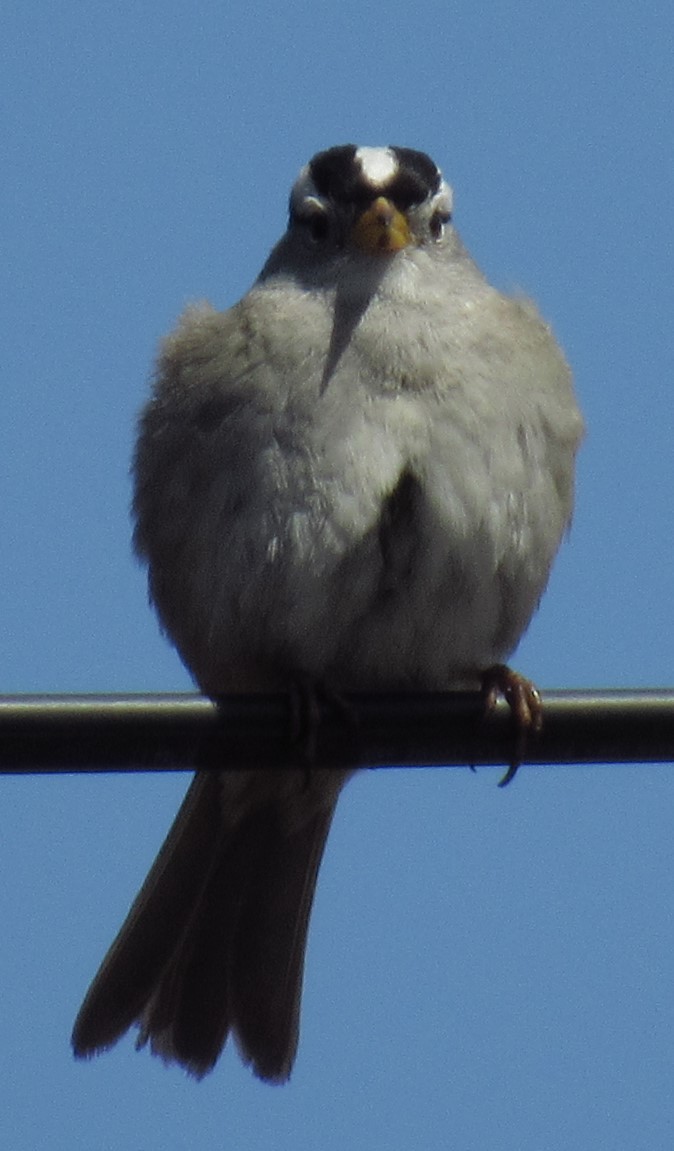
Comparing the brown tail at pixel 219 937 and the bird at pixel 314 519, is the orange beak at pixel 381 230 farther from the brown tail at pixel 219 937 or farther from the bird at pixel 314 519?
the brown tail at pixel 219 937

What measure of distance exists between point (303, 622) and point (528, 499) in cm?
58

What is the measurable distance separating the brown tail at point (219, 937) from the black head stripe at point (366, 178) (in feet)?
4.85

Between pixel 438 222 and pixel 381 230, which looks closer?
pixel 381 230

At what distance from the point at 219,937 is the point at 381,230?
5.79 feet

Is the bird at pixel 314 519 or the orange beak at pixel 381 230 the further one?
the orange beak at pixel 381 230

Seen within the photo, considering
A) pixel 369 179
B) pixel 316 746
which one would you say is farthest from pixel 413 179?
pixel 316 746

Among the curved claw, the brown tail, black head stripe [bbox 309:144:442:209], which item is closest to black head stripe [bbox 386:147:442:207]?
black head stripe [bbox 309:144:442:209]

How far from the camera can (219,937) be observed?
5020 mm

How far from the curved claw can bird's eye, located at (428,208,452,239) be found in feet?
3.71

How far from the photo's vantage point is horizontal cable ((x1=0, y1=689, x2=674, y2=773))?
2.95m

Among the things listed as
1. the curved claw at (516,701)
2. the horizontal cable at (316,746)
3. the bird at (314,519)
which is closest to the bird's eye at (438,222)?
the bird at (314,519)

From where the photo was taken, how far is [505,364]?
4656 mm

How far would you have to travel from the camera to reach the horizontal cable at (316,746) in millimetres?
2947

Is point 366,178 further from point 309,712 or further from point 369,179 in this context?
point 309,712
